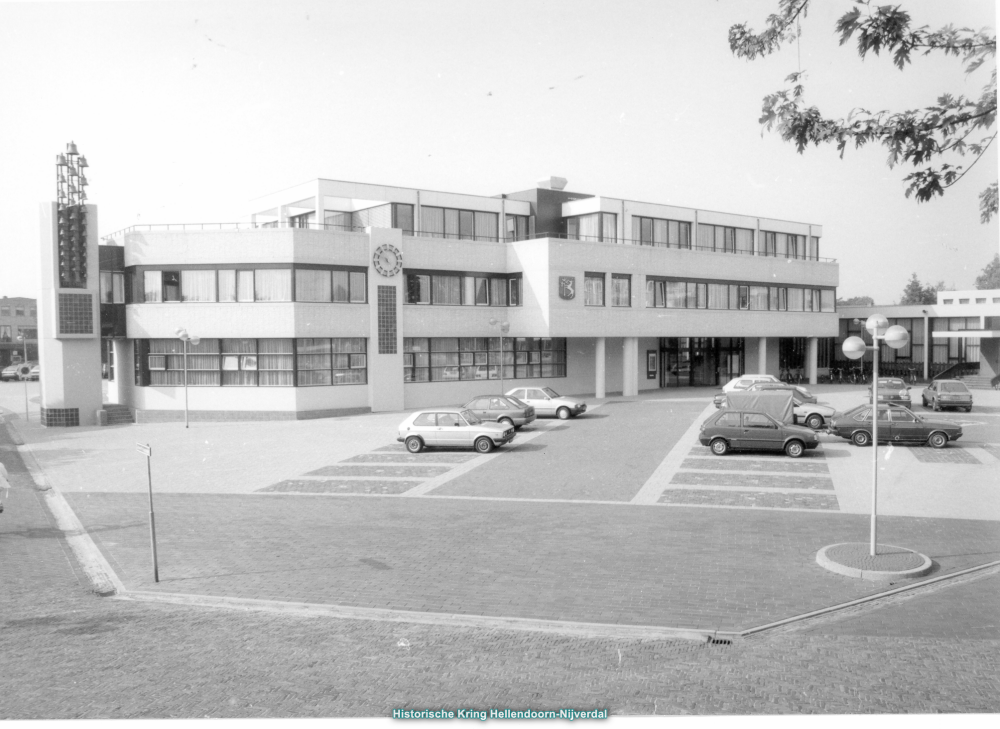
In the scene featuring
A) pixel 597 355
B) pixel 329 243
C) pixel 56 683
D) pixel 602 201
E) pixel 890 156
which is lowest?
pixel 56 683

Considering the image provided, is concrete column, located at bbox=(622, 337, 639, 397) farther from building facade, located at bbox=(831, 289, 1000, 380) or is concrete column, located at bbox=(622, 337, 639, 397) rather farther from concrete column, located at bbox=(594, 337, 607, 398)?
building facade, located at bbox=(831, 289, 1000, 380)

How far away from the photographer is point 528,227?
132 ft

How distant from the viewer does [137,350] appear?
33438mm

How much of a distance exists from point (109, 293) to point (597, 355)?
840 inches


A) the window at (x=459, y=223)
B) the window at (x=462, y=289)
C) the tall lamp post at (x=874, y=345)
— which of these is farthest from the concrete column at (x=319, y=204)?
the tall lamp post at (x=874, y=345)

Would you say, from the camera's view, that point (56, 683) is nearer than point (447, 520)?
Yes

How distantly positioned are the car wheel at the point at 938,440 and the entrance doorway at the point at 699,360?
22346 mm

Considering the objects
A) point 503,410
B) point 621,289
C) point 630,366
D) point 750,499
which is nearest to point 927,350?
point 630,366

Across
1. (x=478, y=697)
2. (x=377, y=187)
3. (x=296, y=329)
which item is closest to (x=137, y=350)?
(x=296, y=329)

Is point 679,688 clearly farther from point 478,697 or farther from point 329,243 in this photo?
point 329,243

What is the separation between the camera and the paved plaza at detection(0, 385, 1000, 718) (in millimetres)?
7758

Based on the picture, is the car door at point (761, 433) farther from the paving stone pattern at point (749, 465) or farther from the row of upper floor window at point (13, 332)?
the row of upper floor window at point (13, 332)

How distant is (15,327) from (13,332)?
65cm

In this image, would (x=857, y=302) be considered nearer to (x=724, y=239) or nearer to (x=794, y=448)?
(x=724, y=239)
